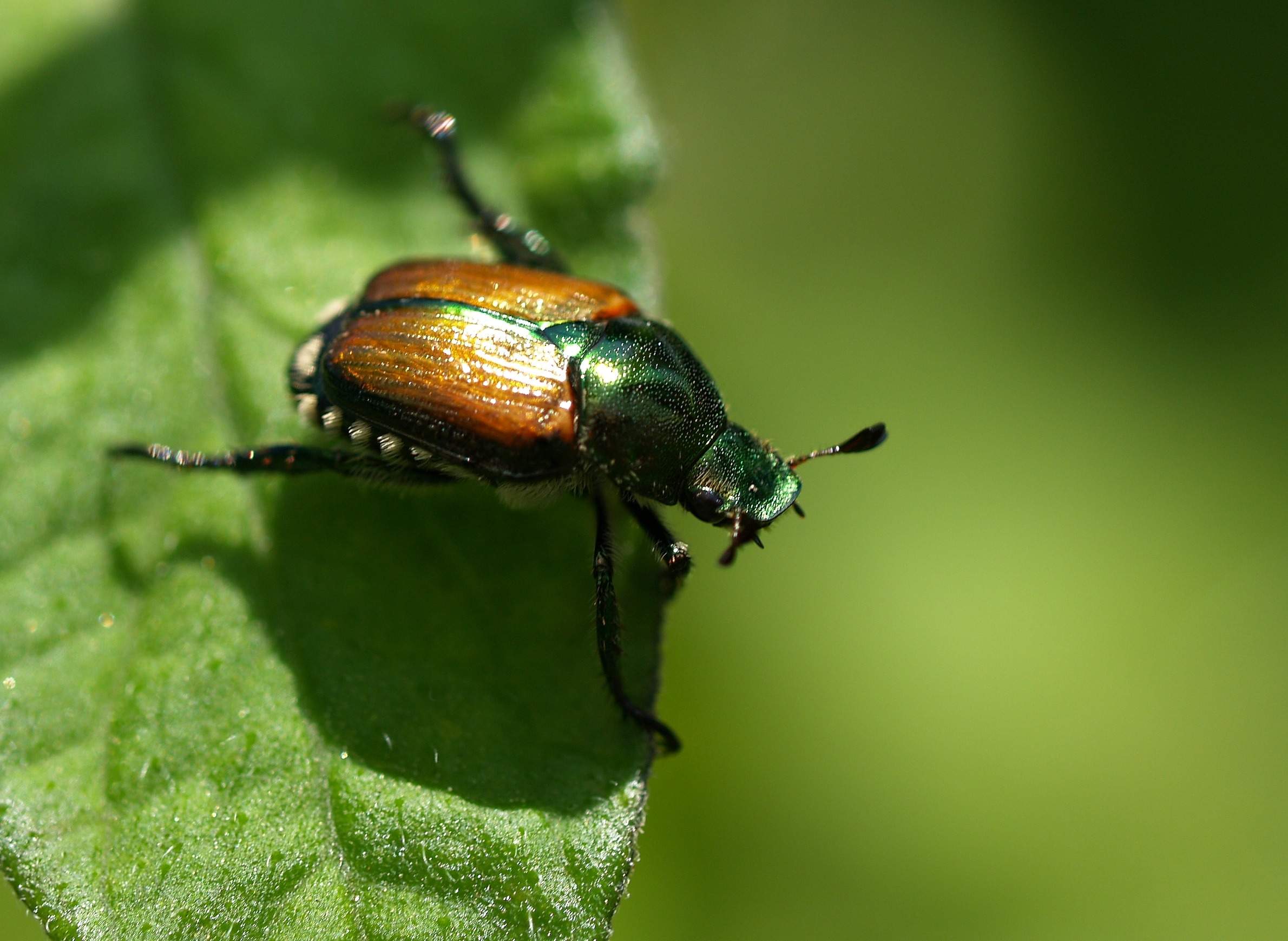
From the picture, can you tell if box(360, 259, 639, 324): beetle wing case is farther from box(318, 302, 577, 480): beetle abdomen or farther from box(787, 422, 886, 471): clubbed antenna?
box(787, 422, 886, 471): clubbed antenna

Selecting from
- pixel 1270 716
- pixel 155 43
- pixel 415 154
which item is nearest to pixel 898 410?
pixel 1270 716

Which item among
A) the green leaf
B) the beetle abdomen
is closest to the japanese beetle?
the beetle abdomen

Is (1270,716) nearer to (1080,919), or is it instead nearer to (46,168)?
(1080,919)

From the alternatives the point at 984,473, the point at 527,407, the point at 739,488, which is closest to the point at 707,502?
the point at 739,488

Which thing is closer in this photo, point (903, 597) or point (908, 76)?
A: point (903, 597)

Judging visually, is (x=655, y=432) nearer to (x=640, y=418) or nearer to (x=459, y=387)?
(x=640, y=418)

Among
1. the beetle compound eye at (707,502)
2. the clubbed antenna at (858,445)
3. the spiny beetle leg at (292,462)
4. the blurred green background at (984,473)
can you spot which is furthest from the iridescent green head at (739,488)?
the blurred green background at (984,473)

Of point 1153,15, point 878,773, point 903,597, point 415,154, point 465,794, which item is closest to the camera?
point 465,794
